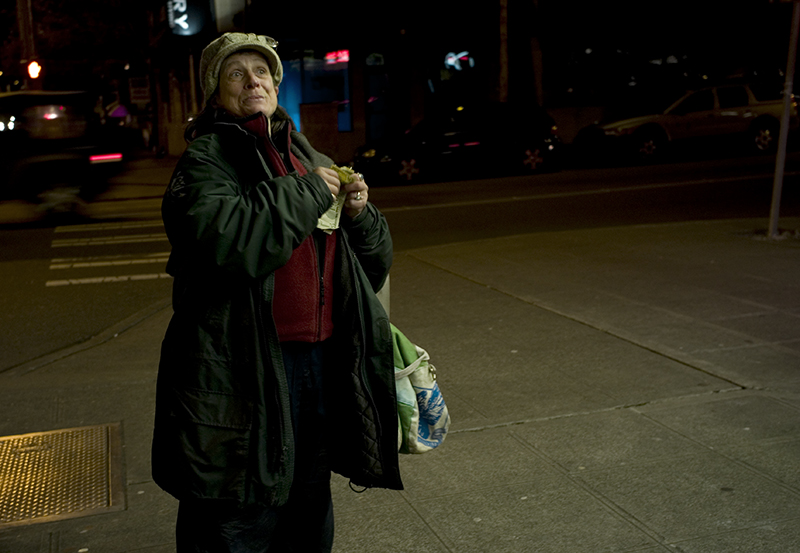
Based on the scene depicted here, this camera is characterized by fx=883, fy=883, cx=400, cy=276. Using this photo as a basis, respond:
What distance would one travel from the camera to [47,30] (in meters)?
39.2

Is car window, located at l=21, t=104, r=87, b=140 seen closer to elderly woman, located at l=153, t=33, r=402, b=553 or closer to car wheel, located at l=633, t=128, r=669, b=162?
elderly woman, located at l=153, t=33, r=402, b=553

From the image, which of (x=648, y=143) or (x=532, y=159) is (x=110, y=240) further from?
(x=648, y=143)

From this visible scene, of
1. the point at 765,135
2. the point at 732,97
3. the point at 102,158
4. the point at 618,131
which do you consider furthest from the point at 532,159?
the point at 102,158

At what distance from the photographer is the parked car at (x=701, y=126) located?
829 inches

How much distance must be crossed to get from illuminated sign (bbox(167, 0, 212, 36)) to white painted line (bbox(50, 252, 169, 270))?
48.2 ft

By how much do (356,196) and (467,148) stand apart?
16.9 meters

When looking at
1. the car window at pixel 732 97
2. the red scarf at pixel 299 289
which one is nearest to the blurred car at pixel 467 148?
the car window at pixel 732 97

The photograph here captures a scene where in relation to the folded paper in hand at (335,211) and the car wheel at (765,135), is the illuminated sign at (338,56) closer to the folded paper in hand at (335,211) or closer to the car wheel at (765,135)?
the car wheel at (765,135)

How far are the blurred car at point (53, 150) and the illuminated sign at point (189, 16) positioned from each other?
1094cm

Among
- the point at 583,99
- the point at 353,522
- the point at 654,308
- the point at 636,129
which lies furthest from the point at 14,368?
the point at 583,99

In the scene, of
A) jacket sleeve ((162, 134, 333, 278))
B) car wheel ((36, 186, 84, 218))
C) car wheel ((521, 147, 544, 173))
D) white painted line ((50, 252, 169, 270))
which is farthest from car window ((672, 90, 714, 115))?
jacket sleeve ((162, 134, 333, 278))

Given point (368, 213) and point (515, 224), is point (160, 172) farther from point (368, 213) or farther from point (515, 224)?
point (368, 213)

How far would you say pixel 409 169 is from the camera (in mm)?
18703

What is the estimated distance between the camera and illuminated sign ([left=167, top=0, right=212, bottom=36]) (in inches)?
934
